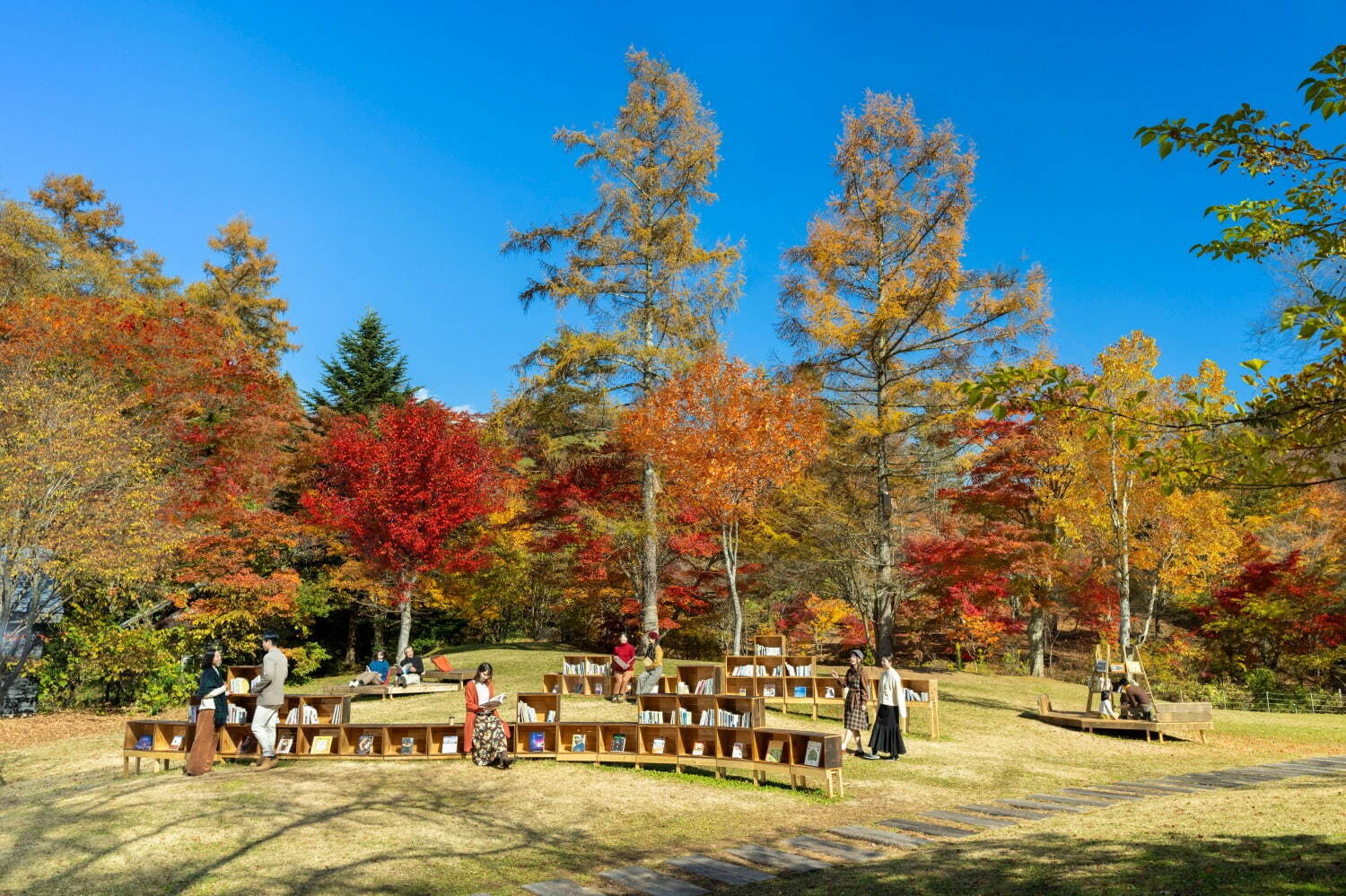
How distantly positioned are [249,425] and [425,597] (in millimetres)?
7715

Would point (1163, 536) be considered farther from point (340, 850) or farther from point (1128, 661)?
point (340, 850)

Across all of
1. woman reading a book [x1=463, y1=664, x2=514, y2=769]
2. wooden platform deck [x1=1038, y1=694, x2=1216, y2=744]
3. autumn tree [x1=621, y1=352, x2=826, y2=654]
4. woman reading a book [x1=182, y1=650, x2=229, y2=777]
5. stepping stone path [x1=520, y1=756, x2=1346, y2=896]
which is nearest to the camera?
stepping stone path [x1=520, y1=756, x2=1346, y2=896]

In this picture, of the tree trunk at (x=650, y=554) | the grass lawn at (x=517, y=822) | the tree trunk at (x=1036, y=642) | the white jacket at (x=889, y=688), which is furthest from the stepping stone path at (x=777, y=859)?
the tree trunk at (x=1036, y=642)

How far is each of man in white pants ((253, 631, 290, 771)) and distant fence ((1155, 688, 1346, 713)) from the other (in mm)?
21653

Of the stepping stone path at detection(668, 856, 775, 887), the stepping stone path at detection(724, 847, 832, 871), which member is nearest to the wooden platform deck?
the stepping stone path at detection(724, 847, 832, 871)

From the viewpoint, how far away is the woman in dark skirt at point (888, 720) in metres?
12.2

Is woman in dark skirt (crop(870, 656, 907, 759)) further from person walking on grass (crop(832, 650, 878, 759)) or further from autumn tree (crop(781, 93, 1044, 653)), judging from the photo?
autumn tree (crop(781, 93, 1044, 653))

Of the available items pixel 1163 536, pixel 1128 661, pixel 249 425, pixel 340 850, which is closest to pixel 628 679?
pixel 340 850

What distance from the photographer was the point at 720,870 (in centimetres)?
676

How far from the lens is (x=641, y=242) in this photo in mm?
23422

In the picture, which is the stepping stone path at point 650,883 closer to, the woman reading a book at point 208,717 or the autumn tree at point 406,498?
the woman reading a book at point 208,717

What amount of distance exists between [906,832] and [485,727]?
221 inches

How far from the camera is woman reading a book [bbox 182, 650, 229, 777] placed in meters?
10.2

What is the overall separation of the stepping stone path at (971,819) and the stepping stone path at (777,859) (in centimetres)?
220
